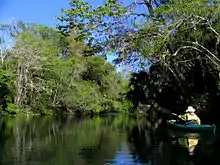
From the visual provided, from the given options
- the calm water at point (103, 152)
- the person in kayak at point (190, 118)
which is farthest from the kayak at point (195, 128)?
the calm water at point (103, 152)

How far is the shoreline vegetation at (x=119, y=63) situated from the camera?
68.8 feet

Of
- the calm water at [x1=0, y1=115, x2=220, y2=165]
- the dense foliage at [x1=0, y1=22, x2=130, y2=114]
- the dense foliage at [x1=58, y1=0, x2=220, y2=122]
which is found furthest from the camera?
the dense foliage at [x1=0, y1=22, x2=130, y2=114]

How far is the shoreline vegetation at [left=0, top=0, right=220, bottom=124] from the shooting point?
2098 cm

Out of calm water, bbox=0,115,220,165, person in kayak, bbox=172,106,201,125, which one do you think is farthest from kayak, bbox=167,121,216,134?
calm water, bbox=0,115,220,165

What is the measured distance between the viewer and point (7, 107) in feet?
137

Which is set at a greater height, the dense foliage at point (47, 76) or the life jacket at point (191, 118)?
the dense foliage at point (47, 76)

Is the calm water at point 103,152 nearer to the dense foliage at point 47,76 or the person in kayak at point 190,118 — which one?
the person in kayak at point 190,118

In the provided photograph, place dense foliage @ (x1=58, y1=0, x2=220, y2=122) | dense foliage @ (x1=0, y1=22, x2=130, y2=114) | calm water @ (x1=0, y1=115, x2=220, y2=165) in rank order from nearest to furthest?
1. calm water @ (x1=0, y1=115, x2=220, y2=165)
2. dense foliage @ (x1=58, y1=0, x2=220, y2=122)
3. dense foliage @ (x1=0, y1=22, x2=130, y2=114)

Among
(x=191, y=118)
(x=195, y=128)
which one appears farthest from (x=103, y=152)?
(x=191, y=118)

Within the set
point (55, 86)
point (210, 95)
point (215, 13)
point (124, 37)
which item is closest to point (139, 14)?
point (124, 37)

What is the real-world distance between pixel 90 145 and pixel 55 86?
103 feet

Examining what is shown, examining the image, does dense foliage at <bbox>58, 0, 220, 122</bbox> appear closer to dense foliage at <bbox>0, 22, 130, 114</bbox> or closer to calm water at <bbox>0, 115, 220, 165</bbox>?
calm water at <bbox>0, 115, 220, 165</bbox>

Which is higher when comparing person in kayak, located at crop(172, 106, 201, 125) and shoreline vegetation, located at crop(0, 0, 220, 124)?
shoreline vegetation, located at crop(0, 0, 220, 124)

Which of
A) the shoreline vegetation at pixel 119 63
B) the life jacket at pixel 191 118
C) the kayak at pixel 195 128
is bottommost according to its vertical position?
the kayak at pixel 195 128
